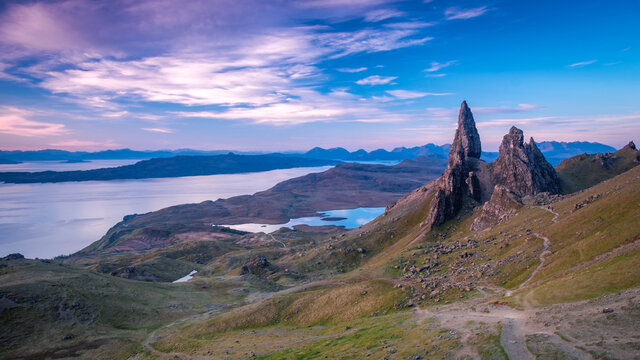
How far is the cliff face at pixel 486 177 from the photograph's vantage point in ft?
387

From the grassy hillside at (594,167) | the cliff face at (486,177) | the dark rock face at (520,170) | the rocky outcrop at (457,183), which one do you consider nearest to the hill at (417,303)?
the cliff face at (486,177)

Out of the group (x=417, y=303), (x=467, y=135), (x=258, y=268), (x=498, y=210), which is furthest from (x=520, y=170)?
(x=258, y=268)

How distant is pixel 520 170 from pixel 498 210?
55.0 metres

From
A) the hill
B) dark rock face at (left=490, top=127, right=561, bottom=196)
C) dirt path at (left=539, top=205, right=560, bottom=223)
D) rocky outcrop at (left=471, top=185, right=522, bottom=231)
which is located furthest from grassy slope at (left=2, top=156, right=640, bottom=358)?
dark rock face at (left=490, top=127, right=561, bottom=196)

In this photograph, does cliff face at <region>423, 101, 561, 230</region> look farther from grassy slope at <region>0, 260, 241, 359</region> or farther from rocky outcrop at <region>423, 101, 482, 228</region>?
grassy slope at <region>0, 260, 241, 359</region>

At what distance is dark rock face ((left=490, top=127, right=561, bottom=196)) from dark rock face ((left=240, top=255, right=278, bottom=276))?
106 meters

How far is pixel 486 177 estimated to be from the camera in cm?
15700

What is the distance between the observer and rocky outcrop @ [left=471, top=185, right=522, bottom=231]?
358 ft

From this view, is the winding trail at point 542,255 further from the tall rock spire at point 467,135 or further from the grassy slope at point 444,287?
the tall rock spire at point 467,135

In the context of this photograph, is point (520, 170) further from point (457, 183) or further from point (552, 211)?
point (552, 211)

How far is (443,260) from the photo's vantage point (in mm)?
86000

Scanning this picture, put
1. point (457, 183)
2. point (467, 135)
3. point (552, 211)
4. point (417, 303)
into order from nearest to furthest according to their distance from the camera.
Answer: point (417, 303) → point (552, 211) → point (457, 183) → point (467, 135)

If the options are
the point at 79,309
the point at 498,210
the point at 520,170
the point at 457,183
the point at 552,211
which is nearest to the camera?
the point at 79,309

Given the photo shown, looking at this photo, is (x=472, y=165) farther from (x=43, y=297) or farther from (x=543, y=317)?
(x=43, y=297)
